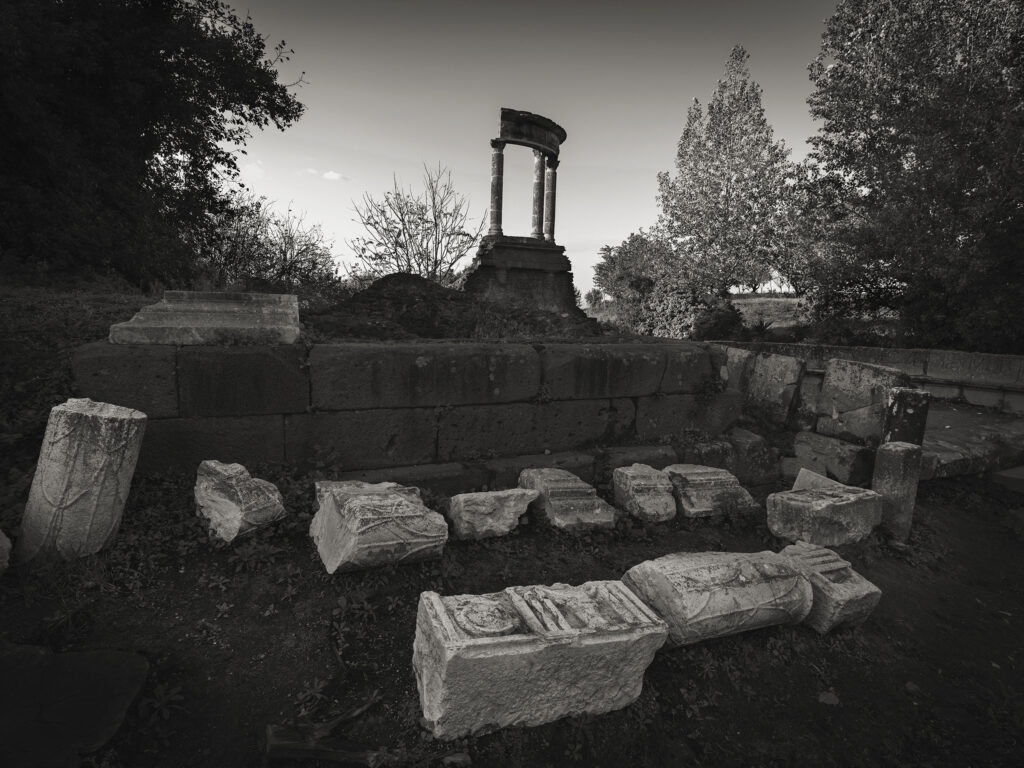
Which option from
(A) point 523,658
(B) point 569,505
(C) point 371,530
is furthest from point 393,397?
(A) point 523,658

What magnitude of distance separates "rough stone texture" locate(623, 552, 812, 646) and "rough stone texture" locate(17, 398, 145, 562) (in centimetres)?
309

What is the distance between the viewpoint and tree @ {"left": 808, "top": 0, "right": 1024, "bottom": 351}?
838 centimetres

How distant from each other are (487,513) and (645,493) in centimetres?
143

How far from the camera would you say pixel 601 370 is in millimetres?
4812

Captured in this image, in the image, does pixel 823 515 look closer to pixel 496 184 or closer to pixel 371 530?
pixel 371 530

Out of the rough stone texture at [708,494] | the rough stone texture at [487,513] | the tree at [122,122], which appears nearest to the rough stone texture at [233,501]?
the rough stone texture at [487,513]

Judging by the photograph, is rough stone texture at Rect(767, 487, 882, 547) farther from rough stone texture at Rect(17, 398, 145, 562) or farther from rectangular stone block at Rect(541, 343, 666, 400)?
rough stone texture at Rect(17, 398, 145, 562)

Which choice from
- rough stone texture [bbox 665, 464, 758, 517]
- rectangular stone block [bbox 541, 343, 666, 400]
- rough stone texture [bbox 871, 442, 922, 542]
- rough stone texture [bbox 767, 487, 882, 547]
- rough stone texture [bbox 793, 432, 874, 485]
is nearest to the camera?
rough stone texture [bbox 767, 487, 882, 547]

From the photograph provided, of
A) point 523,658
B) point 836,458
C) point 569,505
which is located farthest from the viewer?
point 836,458

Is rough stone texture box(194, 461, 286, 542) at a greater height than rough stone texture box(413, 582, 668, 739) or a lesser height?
Answer: greater

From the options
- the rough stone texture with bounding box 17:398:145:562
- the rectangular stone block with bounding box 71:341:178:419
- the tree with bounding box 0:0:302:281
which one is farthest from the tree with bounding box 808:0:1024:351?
the tree with bounding box 0:0:302:281

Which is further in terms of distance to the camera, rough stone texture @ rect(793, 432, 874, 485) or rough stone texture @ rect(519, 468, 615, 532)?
rough stone texture @ rect(793, 432, 874, 485)

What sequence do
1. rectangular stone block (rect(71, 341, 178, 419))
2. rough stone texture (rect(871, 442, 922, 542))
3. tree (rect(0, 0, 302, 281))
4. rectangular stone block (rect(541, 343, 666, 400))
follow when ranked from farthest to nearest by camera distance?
tree (rect(0, 0, 302, 281)), rectangular stone block (rect(541, 343, 666, 400)), rough stone texture (rect(871, 442, 922, 542)), rectangular stone block (rect(71, 341, 178, 419))

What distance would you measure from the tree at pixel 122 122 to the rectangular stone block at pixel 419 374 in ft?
20.1
